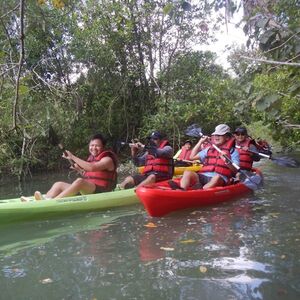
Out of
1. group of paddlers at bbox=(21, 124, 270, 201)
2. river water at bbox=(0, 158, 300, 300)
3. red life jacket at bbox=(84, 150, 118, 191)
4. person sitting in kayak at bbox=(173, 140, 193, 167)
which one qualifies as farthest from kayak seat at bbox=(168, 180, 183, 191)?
person sitting in kayak at bbox=(173, 140, 193, 167)

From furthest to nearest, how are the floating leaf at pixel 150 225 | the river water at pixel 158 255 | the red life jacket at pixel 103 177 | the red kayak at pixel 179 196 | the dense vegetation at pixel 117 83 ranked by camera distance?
1. the dense vegetation at pixel 117 83
2. the red life jacket at pixel 103 177
3. the red kayak at pixel 179 196
4. the floating leaf at pixel 150 225
5. the river water at pixel 158 255

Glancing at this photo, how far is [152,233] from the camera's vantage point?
484 cm

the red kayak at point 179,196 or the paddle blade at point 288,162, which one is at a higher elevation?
the paddle blade at point 288,162

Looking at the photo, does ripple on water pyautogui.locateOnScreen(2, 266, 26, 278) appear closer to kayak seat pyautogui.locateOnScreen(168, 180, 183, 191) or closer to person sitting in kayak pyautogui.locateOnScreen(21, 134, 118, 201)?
person sitting in kayak pyautogui.locateOnScreen(21, 134, 118, 201)

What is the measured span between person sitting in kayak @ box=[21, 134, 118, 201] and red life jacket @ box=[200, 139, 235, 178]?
137 centimetres

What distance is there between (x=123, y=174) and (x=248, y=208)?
17.6 ft

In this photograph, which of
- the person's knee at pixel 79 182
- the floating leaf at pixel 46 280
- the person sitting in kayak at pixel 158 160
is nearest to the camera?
the floating leaf at pixel 46 280

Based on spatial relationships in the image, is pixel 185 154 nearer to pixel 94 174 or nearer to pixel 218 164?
pixel 218 164

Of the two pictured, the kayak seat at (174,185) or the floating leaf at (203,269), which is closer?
the floating leaf at (203,269)

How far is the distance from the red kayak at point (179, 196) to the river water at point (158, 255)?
119 mm

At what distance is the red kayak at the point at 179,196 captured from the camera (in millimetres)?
5410

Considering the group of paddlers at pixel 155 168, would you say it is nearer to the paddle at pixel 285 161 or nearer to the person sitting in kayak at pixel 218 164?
the person sitting in kayak at pixel 218 164

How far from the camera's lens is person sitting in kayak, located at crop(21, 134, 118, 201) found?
19.3 feet

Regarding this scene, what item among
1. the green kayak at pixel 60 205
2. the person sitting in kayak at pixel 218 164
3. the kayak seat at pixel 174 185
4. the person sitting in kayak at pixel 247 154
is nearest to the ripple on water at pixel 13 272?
the green kayak at pixel 60 205
